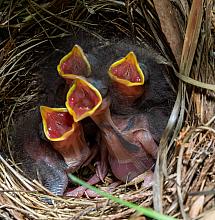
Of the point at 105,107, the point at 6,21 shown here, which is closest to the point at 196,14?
the point at 105,107

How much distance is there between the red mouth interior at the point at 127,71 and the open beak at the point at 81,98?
0.49 ft

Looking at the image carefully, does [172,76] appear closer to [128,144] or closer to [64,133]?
[128,144]

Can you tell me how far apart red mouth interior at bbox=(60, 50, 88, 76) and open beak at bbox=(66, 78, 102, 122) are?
0.13m

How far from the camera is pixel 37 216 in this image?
1675 millimetres

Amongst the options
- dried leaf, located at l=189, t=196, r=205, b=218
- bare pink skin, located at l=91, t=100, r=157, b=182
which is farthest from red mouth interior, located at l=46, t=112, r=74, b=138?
dried leaf, located at l=189, t=196, r=205, b=218

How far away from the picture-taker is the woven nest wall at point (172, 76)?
1510 mm

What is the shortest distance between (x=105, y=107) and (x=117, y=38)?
0.41m

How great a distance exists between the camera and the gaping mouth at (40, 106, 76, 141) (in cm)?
190

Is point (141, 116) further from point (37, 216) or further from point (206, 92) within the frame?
point (37, 216)

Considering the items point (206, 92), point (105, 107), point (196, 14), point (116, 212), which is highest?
point (196, 14)

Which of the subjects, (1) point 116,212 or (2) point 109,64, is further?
(2) point 109,64

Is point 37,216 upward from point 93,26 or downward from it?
downward

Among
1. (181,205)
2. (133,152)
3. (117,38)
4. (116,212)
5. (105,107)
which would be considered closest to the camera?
(181,205)

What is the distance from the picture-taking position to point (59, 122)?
1.93 meters
